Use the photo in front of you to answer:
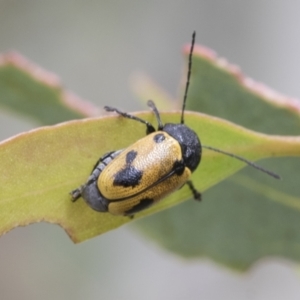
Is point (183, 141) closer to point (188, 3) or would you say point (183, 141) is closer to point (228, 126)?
point (228, 126)

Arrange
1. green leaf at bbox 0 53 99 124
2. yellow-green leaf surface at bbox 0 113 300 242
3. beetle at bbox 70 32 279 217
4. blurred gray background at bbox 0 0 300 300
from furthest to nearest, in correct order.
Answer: blurred gray background at bbox 0 0 300 300 < green leaf at bbox 0 53 99 124 < beetle at bbox 70 32 279 217 < yellow-green leaf surface at bbox 0 113 300 242

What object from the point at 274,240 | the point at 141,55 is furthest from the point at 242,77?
the point at 141,55

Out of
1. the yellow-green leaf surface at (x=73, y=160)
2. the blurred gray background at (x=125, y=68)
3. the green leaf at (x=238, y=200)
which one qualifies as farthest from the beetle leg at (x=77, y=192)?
the blurred gray background at (x=125, y=68)

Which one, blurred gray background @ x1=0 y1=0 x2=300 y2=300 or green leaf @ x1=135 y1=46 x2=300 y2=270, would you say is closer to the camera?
green leaf @ x1=135 y1=46 x2=300 y2=270

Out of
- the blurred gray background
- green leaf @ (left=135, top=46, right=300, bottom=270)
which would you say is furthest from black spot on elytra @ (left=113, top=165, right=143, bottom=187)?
the blurred gray background

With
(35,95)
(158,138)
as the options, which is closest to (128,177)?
(158,138)

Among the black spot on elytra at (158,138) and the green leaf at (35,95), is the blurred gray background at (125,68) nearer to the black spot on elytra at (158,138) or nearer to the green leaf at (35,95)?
the green leaf at (35,95)

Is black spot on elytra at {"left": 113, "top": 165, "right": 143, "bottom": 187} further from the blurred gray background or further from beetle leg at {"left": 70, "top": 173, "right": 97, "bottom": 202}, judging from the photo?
the blurred gray background
